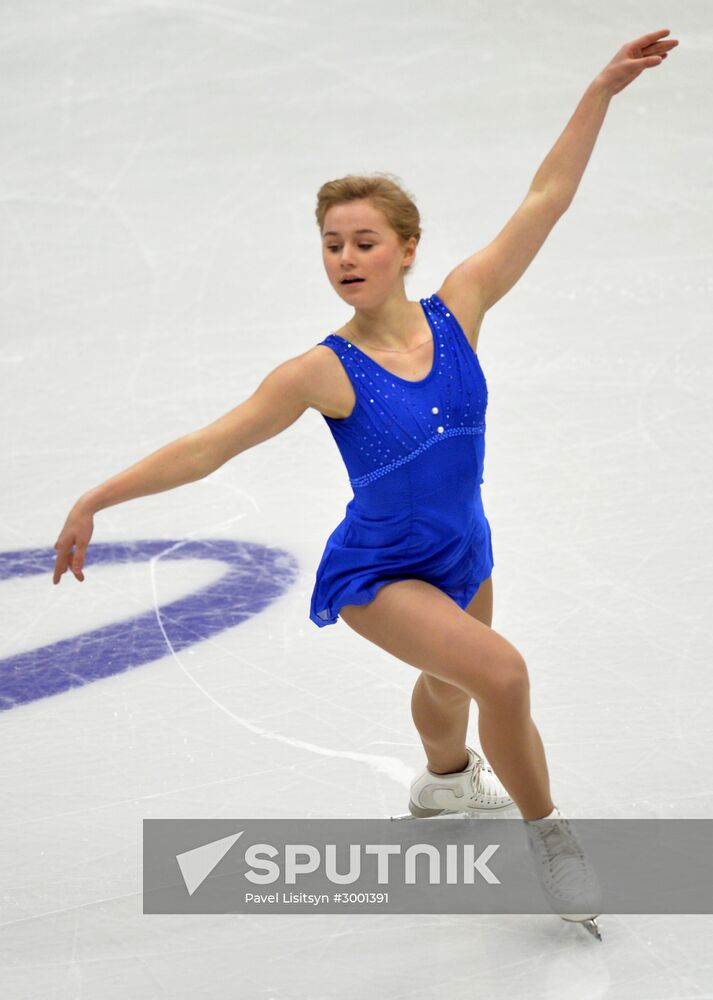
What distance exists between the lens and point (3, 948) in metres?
2.83

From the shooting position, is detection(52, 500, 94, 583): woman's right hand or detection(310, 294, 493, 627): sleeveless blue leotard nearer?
detection(52, 500, 94, 583): woman's right hand

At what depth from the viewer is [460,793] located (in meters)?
3.26

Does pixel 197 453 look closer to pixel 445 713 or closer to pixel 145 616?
pixel 445 713

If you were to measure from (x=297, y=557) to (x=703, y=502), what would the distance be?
125 cm

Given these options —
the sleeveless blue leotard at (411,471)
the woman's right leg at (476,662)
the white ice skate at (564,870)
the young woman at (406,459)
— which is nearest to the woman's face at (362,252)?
the young woman at (406,459)

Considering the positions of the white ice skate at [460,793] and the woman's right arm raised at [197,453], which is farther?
the white ice skate at [460,793]

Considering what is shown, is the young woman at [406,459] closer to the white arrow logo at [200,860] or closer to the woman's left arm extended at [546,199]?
the woman's left arm extended at [546,199]

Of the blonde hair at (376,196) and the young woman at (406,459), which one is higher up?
the blonde hair at (376,196)

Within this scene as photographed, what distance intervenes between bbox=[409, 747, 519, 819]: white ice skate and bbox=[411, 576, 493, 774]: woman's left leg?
0.07 feet

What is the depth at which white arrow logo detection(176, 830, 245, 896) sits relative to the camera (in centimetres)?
304

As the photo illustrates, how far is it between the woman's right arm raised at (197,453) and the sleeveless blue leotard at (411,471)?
10cm

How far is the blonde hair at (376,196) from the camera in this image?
9.46 ft

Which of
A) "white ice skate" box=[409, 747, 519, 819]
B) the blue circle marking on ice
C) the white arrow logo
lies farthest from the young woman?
the blue circle marking on ice

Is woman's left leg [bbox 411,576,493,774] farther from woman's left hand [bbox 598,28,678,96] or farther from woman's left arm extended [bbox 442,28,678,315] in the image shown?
woman's left hand [bbox 598,28,678,96]
